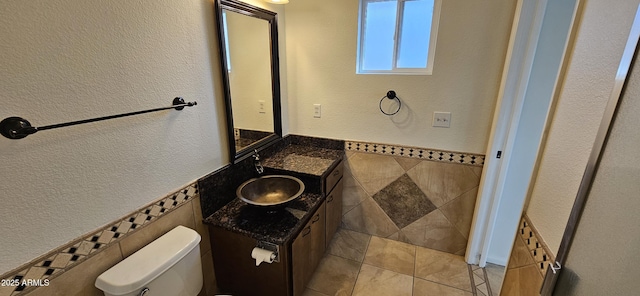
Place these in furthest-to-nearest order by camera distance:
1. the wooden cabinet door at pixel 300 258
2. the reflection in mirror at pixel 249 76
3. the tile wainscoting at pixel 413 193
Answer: the tile wainscoting at pixel 413 193 < the reflection in mirror at pixel 249 76 < the wooden cabinet door at pixel 300 258

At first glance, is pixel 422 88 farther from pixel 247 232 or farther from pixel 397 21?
pixel 247 232

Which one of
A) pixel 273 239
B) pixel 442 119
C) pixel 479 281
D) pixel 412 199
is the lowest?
pixel 479 281

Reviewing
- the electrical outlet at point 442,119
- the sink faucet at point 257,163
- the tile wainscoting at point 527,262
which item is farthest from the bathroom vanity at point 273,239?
the tile wainscoting at point 527,262

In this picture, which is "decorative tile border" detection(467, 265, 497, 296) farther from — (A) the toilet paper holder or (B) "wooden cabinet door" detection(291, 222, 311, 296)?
(A) the toilet paper holder

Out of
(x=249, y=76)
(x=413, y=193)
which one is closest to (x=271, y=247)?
(x=249, y=76)

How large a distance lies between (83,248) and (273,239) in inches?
31.2

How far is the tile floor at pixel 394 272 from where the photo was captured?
1956 millimetres

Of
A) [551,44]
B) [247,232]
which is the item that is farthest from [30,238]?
[551,44]

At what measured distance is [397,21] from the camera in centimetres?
202

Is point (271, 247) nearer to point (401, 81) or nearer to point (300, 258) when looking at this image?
point (300, 258)

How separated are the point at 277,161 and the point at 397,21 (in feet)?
4.71

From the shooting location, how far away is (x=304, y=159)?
7.25 feet

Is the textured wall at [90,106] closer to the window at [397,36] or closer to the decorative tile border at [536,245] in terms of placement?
the window at [397,36]

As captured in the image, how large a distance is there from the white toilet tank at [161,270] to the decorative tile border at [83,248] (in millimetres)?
109
